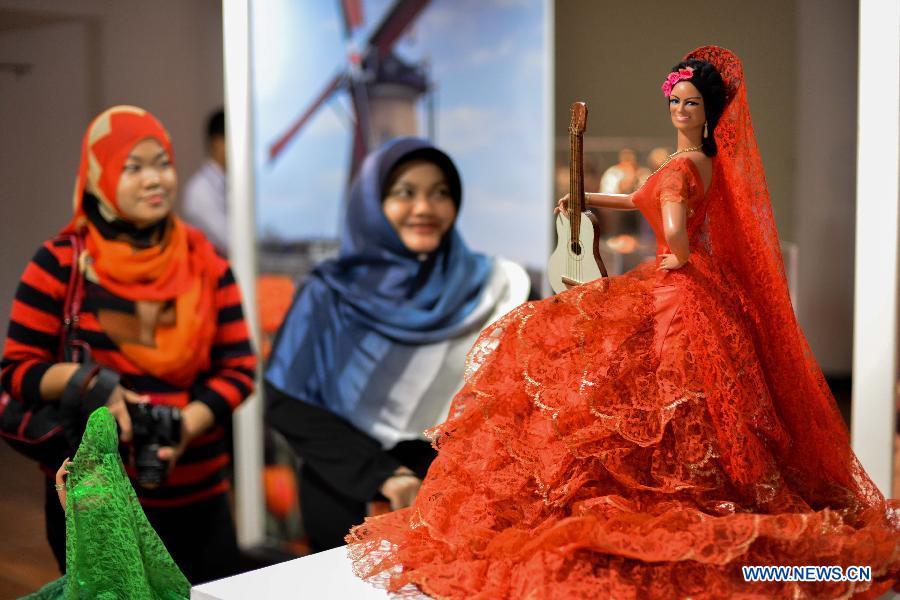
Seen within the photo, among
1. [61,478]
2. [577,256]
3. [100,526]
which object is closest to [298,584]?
[100,526]

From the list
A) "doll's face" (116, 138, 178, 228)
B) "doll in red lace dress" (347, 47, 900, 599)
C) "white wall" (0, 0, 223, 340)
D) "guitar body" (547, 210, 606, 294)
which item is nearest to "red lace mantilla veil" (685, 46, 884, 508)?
"doll in red lace dress" (347, 47, 900, 599)

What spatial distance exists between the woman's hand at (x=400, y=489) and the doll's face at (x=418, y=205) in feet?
2.41

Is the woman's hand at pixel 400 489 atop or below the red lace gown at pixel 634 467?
below

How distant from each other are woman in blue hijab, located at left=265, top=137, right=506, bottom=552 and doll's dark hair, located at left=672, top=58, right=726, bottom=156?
4.92 ft

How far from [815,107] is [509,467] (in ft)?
5.55

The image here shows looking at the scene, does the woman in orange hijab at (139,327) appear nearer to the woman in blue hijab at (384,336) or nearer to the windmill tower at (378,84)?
the woman in blue hijab at (384,336)

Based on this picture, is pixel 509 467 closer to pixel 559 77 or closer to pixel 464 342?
pixel 464 342

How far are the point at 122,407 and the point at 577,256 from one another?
142 centimetres

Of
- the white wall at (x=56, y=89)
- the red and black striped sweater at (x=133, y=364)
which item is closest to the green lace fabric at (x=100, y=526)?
the red and black striped sweater at (x=133, y=364)

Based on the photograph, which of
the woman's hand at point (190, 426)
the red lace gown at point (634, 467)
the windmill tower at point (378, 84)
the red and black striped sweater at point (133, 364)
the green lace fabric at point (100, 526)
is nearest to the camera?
the red lace gown at point (634, 467)

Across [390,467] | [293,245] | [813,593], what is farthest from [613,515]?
[293,245]

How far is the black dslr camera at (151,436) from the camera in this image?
111 inches

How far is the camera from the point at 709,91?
190cm

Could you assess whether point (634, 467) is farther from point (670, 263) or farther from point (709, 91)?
point (709, 91)
